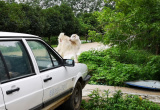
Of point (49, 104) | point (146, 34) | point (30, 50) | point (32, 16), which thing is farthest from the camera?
point (32, 16)

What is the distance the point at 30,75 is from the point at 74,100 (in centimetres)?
187

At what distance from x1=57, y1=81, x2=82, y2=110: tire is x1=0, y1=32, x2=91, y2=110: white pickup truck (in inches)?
7.7

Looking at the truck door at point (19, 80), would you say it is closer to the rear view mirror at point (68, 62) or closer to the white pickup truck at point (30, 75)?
the white pickup truck at point (30, 75)

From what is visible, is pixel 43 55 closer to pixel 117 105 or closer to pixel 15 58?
pixel 15 58

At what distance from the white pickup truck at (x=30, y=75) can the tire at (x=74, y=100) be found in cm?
20

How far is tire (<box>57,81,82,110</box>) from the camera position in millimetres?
4246

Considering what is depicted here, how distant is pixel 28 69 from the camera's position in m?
2.94

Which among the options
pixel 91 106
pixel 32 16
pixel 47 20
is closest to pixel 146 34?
pixel 91 106

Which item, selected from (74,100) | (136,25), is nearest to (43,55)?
(74,100)

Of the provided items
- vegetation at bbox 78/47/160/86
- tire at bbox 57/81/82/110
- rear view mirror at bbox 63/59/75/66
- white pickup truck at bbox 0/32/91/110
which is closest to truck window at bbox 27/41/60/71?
white pickup truck at bbox 0/32/91/110

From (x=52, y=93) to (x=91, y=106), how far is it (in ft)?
5.76

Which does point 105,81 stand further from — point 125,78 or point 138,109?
point 138,109

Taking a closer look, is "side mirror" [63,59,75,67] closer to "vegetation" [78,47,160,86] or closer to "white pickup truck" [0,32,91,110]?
"white pickup truck" [0,32,91,110]

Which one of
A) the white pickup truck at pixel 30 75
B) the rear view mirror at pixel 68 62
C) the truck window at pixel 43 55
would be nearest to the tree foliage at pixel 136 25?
the rear view mirror at pixel 68 62
